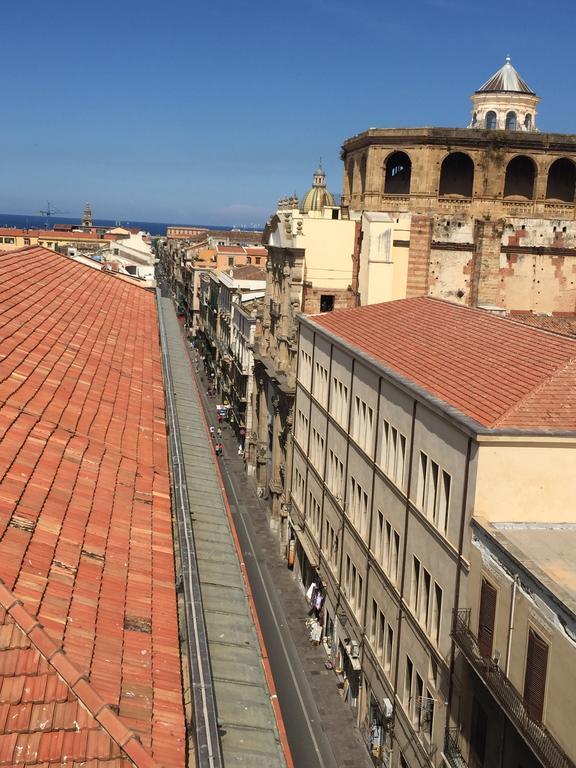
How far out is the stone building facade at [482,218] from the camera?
46312 millimetres

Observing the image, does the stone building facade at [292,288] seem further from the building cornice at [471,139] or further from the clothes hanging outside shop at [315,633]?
the clothes hanging outside shop at [315,633]

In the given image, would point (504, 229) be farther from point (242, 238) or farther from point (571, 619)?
point (242, 238)

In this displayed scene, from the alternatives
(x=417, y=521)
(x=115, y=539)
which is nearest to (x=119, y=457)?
(x=115, y=539)

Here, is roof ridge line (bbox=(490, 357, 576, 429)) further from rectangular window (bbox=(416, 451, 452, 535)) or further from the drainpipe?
the drainpipe

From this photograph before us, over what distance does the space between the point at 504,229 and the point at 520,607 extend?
3416 centimetres

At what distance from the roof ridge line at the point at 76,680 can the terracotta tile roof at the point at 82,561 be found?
13 mm

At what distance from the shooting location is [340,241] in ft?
154

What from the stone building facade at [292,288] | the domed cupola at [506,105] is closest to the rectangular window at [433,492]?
the stone building facade at [292,288]

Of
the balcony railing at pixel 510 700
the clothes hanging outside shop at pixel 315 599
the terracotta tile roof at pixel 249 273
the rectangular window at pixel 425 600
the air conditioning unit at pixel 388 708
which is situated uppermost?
the terracotta tile roof at pixel 249 273

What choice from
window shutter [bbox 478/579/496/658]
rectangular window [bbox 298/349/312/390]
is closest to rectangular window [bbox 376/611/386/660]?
window shutter [bbox 478/579/496/658]

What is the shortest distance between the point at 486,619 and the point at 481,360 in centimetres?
828

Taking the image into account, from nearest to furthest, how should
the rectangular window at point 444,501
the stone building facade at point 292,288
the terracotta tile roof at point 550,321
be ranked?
1. the rectangular window at point 444,501
2. the terracotta tile roof at point 550,321
3. the stone building facade at point 292,288

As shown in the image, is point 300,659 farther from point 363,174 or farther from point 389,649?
point 363,174

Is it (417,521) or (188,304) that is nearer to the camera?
(417,521)
